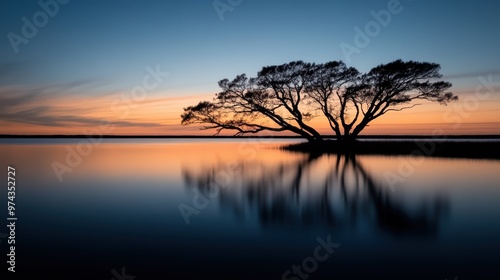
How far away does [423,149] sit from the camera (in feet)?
94.1

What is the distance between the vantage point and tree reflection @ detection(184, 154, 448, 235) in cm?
689

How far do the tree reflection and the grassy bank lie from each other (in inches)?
606

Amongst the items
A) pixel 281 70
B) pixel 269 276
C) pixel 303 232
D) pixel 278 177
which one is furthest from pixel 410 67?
pixel 269 276

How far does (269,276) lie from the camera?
4109 millimetres

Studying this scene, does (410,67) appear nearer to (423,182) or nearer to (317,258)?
(423,182)
